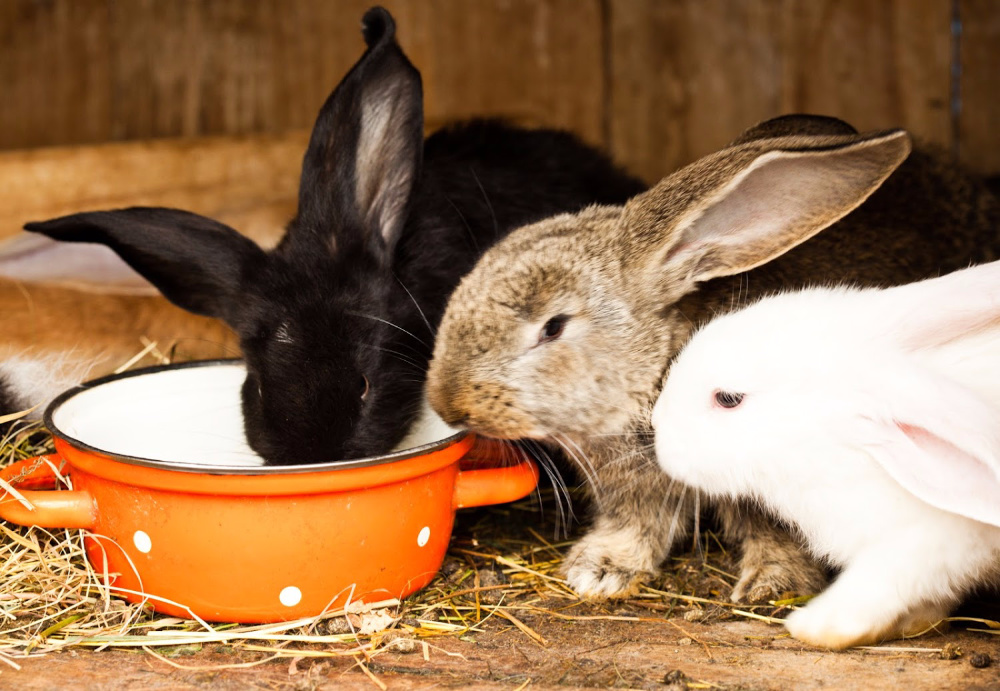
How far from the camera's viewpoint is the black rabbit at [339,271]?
1.89 metres

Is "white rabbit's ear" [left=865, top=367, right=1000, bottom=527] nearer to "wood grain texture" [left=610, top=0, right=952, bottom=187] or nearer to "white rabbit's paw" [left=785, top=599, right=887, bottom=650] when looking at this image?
"white rabbit's paw" [left=785, top=599, right=887, bottom=650]

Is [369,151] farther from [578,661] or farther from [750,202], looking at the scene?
[578,661]

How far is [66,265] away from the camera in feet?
9.52

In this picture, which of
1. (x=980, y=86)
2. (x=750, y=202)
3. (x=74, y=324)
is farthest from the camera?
(x=980, y=86)

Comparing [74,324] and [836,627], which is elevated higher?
[74,324]

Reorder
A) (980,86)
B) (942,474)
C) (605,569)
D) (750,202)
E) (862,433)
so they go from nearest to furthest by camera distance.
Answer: (942,474), (862,433), (750,202), (605,569), (980,86)

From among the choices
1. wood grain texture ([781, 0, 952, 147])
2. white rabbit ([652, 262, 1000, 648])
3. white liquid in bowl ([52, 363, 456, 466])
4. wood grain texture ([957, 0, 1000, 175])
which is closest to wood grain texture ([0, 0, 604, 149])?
wood grain texture ([781, 0, 952, 147])

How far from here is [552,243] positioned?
1.94 meters

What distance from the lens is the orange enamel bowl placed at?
1611mm

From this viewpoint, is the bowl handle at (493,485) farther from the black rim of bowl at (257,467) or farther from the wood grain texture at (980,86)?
the wood grain texture at (980,86)

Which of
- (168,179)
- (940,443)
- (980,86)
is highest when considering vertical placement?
(980,86)

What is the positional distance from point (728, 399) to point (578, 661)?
1.57 ft

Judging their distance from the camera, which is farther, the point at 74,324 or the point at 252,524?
the point at 74,324

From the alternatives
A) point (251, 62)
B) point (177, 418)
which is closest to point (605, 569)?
point (177, 418)
